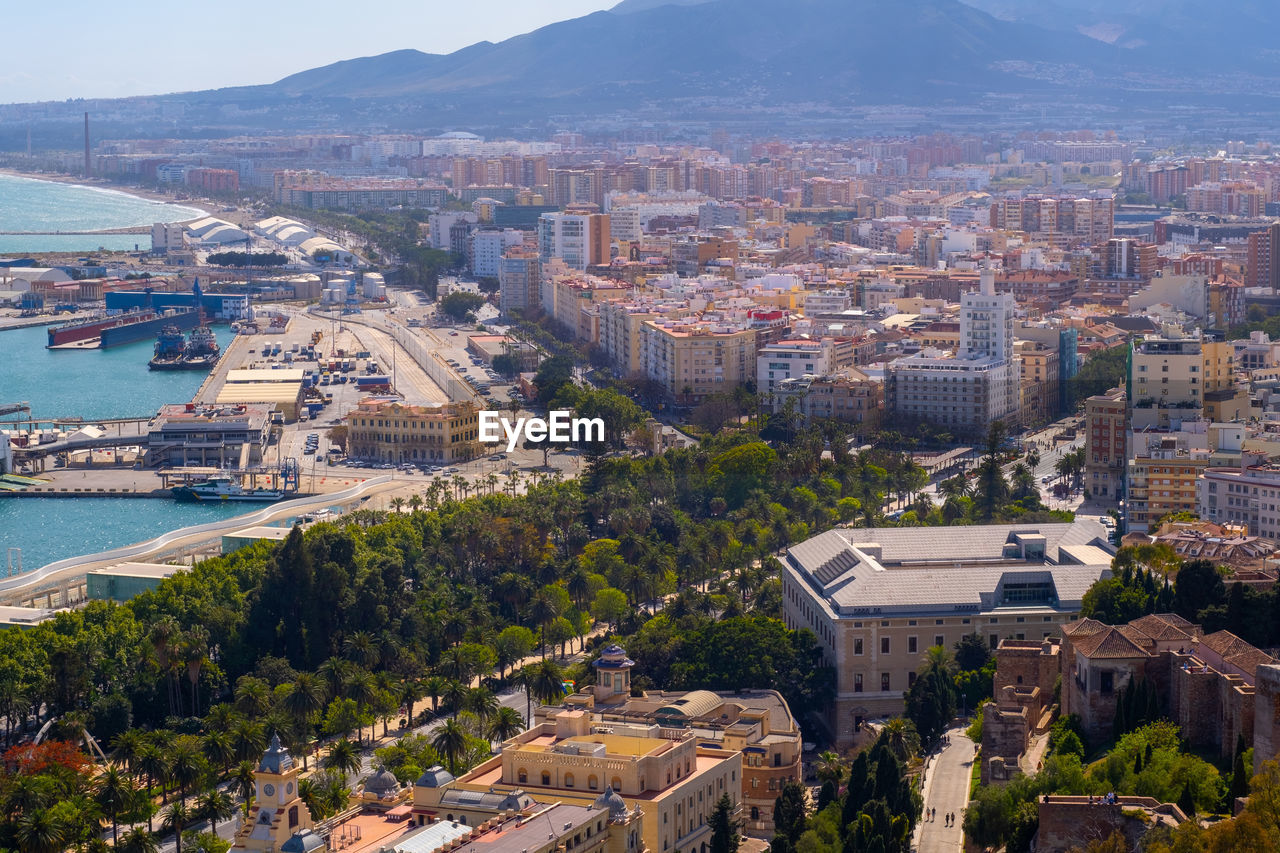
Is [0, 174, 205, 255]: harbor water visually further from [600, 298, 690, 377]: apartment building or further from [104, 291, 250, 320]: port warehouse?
[600, 298, 690, 377]: apartment building

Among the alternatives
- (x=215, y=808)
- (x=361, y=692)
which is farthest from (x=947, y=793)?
(x=361, y=692)

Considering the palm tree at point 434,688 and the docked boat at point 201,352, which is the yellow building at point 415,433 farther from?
the palm tree at point 434,688

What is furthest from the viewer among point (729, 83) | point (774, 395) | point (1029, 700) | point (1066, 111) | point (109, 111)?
point (109, 111)

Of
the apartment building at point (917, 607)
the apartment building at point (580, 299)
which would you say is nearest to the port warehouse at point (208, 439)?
the apartment building at point (580, 299)

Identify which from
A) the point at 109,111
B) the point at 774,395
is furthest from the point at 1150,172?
the point at 109,111

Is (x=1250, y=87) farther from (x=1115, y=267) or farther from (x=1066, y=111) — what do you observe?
(x=1115, y=267)
